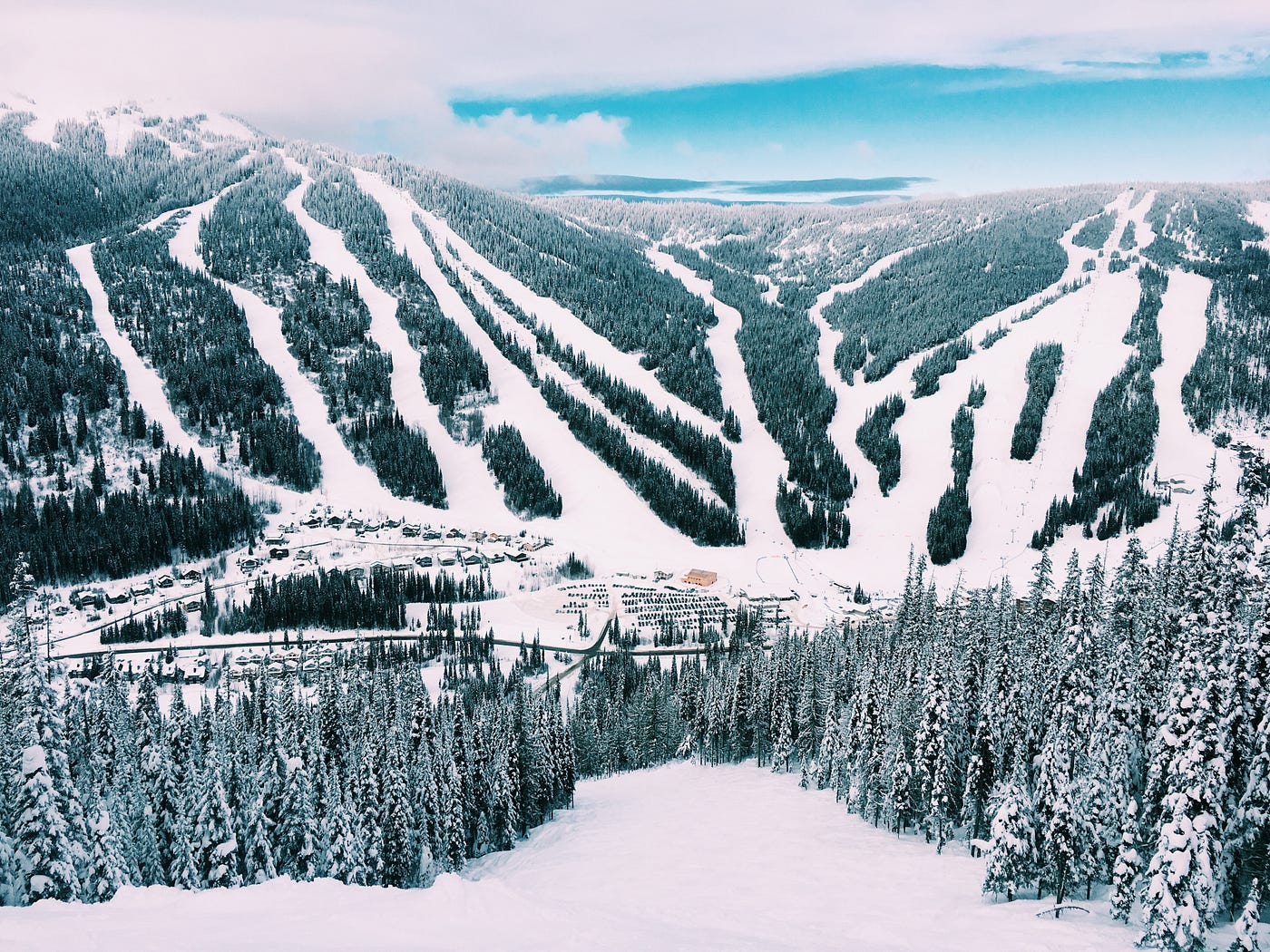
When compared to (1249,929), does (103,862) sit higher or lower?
lower

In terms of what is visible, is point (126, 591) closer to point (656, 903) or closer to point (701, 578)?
point (701, 578)

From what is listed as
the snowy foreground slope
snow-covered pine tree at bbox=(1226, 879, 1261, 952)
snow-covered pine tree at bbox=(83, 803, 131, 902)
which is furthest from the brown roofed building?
snow-covered pine tree at bbox=(1226, 879, 1261, 952)

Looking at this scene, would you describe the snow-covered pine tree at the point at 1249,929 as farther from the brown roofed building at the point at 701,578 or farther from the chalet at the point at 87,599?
the chalet at the point at 87,599

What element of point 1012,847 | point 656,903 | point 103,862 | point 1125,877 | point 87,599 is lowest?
point 87,599

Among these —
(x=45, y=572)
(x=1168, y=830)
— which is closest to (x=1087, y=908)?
(x=1168, y=830)

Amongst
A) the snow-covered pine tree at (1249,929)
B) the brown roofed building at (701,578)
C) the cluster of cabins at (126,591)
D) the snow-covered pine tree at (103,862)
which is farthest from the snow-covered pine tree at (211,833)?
the brown roofed building at (701,578)

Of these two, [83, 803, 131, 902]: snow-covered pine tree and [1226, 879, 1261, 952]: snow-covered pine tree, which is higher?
[1226, 879, 1261, 952]: snow-covered pine tree

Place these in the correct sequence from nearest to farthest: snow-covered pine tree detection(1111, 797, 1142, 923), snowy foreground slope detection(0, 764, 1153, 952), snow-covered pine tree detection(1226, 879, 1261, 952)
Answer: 1. snowy foreground slope detection(0, 764, 1153, 952)
2. snow-covered pine tree detection(1226, 879, 1261, 952)
3. snow-covered pine tree detection(1111, 797, 1142, 923)

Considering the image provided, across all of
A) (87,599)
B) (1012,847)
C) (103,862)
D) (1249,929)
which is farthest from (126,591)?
(1249,929)

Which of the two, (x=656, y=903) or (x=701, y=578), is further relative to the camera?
(x=701, y=578)

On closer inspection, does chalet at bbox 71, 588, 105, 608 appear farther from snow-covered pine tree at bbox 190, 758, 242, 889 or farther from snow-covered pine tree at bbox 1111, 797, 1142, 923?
snow-covered pine tree at bbox 1111, 797, 1142, 923
